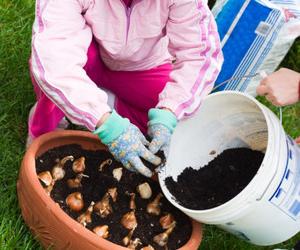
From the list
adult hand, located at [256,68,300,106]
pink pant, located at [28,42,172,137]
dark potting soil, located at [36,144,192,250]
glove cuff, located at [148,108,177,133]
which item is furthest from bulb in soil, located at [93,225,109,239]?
adult hand, located at [256,68,300,106]

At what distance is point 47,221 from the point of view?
1.26m

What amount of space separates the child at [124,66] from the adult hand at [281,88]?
0.14 m

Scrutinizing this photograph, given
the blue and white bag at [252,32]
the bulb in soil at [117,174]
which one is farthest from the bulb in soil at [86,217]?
the blue and white bag at [252,32]

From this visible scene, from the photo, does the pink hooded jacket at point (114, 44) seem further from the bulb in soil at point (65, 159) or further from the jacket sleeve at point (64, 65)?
the bulb in soil at point (65, 159)

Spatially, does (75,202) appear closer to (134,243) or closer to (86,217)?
(86,217)

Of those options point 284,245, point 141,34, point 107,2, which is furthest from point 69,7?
point 284,245

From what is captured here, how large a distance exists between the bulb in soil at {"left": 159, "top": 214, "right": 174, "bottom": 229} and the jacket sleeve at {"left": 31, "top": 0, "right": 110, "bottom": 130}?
29 cm

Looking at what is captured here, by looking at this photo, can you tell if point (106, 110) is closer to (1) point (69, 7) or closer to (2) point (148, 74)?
(1) point (69, 7)

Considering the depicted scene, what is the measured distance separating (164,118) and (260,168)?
0.23 meters

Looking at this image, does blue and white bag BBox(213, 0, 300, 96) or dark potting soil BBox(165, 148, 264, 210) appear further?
blue and white bag BBox(213, 0, 300, 96)

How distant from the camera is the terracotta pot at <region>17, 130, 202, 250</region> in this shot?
4.01 ft

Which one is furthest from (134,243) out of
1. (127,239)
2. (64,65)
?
(64,65)

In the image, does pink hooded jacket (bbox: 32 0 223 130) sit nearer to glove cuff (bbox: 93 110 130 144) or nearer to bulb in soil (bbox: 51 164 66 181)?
glove cuff (bbox: 93 110 130 144)

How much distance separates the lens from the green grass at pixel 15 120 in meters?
1.34
